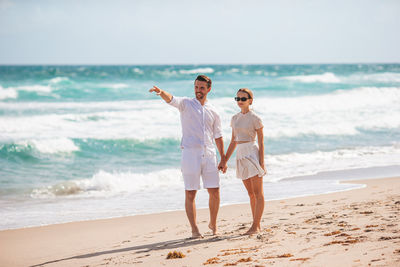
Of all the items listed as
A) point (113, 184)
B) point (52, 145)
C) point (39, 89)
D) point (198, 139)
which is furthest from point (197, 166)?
point (39, 89)

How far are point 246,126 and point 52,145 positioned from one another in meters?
9.45

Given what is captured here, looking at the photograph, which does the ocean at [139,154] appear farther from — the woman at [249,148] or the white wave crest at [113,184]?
the woman at [249,148]

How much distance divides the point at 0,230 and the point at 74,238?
1.20 m

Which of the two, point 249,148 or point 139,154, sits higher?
point 249,148

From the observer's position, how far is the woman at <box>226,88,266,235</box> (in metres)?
5.12

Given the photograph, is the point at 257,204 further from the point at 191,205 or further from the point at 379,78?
the point at 379,78

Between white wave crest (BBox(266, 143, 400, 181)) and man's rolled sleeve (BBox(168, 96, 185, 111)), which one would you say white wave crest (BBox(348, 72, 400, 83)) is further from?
man's rolled sleeve (BBox(168, 96, 185, 111))

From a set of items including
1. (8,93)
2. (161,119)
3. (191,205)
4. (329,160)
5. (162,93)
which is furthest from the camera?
(8,93)

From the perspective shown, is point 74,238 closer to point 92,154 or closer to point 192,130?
point 192,130

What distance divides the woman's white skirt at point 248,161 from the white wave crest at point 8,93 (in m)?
23.1

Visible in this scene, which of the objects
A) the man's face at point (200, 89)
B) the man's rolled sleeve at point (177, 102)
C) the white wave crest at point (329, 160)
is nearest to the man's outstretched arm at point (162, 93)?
the man's rolled sleeve at point (177, 102)

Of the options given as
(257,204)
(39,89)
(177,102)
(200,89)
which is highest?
(39,89)

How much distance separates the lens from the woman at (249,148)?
16.8 feet

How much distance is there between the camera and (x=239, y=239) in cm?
504
